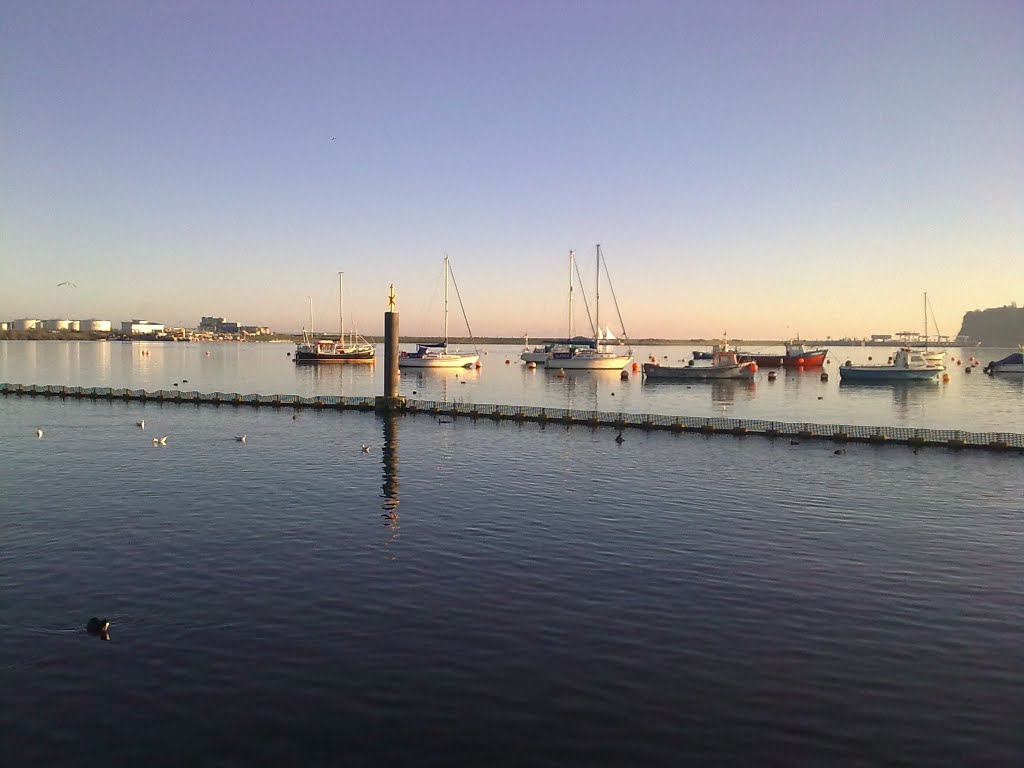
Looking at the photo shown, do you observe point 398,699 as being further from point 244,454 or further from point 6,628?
point 244,454

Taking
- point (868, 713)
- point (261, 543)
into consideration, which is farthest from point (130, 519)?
point (868, 713)

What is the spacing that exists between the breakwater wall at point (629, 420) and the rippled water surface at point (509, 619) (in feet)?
50.1

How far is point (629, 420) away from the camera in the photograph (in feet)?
238

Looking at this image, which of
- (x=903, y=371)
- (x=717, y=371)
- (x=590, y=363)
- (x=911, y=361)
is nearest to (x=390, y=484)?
(x=717, y=371)

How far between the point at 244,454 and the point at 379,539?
26.9m

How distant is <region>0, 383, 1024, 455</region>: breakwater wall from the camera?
59.8 meters

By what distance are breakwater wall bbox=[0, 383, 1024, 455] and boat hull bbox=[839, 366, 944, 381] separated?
281 ft

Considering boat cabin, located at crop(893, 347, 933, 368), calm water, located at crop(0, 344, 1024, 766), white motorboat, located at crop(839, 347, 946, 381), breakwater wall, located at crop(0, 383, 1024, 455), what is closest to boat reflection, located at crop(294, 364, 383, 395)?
breakwater wall, located at crop(0, 383, 1024, 455)

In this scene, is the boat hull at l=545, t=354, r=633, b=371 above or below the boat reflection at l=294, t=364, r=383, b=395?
above

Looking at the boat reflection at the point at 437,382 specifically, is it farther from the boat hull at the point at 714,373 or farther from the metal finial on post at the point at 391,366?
the boat hull at the point at 714,373

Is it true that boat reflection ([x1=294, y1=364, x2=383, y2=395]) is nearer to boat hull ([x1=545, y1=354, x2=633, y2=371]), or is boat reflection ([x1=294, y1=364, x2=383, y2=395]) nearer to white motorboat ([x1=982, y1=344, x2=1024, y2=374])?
boat hull ([x1=545, y1=354, x2=633, y2=371])

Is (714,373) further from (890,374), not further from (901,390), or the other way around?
(890,374)

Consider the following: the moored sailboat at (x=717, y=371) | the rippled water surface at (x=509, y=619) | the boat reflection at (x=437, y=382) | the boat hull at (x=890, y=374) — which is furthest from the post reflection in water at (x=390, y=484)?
the boat hull at (x=890, y=374)

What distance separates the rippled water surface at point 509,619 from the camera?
16.0 m
